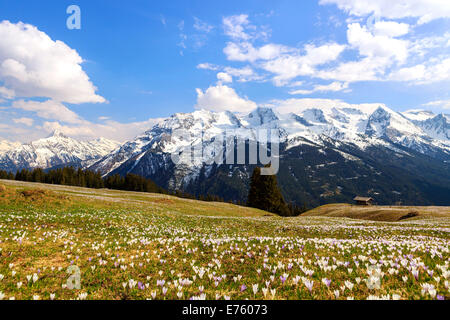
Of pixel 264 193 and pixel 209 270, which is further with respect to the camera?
pixel 264 193

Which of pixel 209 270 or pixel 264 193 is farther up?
pixel 209 270

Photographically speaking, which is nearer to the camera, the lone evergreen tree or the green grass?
the green grass

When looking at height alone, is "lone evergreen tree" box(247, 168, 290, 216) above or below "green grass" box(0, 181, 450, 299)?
below

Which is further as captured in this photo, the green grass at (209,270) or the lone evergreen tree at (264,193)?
the lone evergreen tree at (264,193)

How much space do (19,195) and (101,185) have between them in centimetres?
12389

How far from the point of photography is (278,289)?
546cm

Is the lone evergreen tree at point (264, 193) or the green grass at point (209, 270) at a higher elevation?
the green grass at point (209, 270)

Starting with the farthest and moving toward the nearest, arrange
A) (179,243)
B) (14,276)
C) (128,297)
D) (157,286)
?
(179,243)
(14,276)
(157,286)
(128,297)
